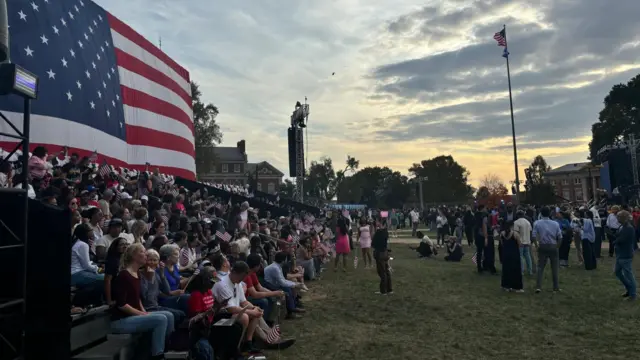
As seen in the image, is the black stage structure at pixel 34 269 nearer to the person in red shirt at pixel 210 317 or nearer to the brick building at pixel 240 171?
the person in red shirt at pixel 210 317

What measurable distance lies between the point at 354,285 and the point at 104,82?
13.4m

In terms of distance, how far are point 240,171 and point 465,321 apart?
298ft

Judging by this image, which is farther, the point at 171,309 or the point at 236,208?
the point at 236,208

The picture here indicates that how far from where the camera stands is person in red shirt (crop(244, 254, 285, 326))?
7090 millimetres

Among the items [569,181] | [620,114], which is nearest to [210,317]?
[620,114]

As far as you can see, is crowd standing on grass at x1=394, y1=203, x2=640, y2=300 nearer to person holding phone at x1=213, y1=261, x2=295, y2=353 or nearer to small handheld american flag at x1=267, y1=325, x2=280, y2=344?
small handheld american flag at x1=267, y1=325, x2=280, y2=344

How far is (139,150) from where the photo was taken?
21.1m

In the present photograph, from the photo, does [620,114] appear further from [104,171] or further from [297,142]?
[104,171]

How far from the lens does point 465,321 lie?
26.5 ft

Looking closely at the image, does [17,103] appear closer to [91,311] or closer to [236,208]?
[236,208]

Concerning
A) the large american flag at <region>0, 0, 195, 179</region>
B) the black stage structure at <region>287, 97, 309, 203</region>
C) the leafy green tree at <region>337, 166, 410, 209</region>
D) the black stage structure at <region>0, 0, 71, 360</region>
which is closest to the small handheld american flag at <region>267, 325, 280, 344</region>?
the black stage structure at <region>0, 0, 71, 360</region>

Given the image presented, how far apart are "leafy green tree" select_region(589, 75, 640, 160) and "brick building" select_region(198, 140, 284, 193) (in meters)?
59.8

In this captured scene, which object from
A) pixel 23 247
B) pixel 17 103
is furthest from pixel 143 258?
pixel 17 103

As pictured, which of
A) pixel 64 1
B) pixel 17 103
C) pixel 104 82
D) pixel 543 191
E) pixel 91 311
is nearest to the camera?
pixel 91 311
